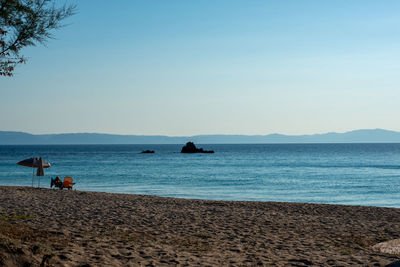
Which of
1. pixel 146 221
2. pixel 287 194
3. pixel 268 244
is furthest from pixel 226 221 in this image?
pixel 287 194

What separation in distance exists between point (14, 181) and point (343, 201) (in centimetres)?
2721

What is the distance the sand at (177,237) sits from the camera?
310 inches

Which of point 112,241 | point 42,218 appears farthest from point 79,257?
point 42,218

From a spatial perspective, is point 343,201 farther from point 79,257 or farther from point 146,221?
point 79,257

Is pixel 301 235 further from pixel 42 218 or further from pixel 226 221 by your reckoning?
pixel 42 218

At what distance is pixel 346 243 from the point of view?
10.4m

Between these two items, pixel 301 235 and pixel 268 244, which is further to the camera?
pixel 301 235

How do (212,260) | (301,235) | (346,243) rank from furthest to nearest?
(301,235) < (346,243) < (212,260)

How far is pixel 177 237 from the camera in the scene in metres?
10.4

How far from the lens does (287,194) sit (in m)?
29.4

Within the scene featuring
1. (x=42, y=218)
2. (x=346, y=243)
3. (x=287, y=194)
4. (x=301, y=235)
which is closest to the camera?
(x=346, y=243)

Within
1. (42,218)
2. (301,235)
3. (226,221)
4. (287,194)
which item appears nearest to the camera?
(301,235)

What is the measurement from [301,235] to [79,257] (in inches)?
247

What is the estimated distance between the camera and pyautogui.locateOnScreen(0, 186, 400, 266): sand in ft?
25.9
